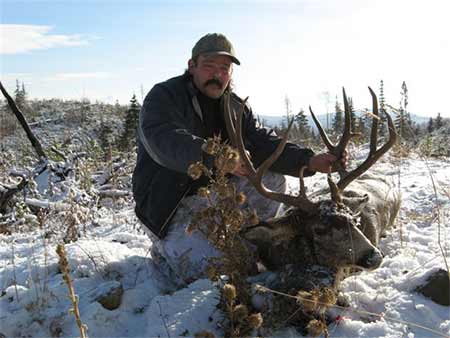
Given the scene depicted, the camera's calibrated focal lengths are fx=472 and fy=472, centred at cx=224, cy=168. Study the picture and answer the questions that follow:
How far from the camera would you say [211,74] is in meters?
4.82

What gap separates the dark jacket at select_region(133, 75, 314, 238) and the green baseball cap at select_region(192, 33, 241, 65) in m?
0.33

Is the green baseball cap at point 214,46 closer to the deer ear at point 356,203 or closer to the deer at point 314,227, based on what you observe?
the deer at point 314,227

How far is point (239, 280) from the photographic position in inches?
117

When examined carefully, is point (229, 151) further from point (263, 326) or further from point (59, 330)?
point (59, 330)

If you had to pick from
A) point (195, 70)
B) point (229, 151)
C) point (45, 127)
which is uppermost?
point (195, 70)

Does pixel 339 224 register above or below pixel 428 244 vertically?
above

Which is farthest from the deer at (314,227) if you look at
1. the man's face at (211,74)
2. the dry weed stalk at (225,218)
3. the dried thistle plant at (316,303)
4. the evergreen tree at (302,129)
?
the evergreen tree at (302,129)

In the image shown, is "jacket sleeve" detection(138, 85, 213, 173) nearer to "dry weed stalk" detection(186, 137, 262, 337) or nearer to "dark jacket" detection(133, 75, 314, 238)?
"dark jacket" detection(133, 75, 314, 238)

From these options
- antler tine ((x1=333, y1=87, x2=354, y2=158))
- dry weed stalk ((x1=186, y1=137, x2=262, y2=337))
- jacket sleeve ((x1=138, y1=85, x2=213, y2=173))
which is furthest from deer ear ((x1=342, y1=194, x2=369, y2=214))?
dry weed stalk ((x1=186, y1=137, x2=262, y2=337))

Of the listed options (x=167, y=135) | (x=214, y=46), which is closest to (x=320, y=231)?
(x=167, y=135)

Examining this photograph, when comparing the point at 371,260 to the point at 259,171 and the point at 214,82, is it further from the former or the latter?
the point at 214,82

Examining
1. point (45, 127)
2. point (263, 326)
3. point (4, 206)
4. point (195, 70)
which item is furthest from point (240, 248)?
point (45, 127)

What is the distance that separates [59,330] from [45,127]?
101 feet

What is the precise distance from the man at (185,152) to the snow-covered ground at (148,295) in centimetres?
34
